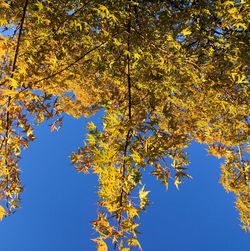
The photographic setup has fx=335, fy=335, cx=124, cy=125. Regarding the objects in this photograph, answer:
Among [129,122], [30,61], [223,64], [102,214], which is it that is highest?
[223,64]

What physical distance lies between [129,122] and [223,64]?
7.77 ft

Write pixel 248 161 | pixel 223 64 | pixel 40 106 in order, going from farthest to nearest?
pixel 248 161 < pixel 223 64 < pixel 40 106

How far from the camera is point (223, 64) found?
482 cm

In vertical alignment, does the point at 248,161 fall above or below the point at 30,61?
above

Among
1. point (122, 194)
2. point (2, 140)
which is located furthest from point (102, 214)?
point (2, 140)

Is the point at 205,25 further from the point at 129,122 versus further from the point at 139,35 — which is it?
the point at 129,122

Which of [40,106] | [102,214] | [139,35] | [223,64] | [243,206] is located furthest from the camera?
[243,206]

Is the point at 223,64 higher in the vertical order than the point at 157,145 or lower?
higher

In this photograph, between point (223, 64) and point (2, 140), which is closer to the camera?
point (2, 140)

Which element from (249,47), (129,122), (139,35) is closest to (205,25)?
(249,47)

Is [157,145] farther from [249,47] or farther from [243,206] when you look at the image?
[243,206]

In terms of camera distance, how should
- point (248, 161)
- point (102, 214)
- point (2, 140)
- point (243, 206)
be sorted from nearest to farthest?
point (102, 214), point (2, 140), point (248, 161), point (243, 206)

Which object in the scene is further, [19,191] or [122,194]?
[19,191]

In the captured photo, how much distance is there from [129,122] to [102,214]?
0.85 meters
